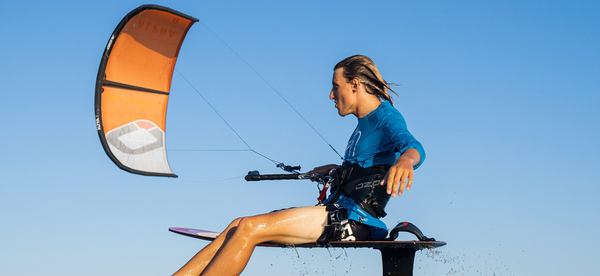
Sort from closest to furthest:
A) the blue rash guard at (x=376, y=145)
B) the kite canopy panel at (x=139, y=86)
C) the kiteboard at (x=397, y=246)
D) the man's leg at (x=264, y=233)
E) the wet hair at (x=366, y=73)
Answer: the man's leg at (x=264, y=233), the kiteboard at (x=397, y=246), the blue rash guard at (x=376, y=145), the wet hair at (x=366, y=73), the kite canopy panel at (x=139, y=86)

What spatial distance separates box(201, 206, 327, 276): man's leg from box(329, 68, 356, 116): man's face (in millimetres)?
1067

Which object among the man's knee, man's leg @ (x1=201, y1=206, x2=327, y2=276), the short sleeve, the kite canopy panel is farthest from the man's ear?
the kite canopy panel

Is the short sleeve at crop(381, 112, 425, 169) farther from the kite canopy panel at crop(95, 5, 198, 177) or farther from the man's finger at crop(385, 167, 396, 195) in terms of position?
the kite canopy panel at crop(95, 5, 198, 177)

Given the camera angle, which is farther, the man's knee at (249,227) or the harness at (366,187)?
the harness at (366,187)

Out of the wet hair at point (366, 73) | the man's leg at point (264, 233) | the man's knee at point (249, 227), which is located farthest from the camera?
the wet hair at point (366, 73)

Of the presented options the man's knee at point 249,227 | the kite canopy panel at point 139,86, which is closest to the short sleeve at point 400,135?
the man's knee at point 249,227

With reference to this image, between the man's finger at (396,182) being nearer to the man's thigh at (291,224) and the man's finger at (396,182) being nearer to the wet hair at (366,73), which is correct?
the man's thigh at (291,224)

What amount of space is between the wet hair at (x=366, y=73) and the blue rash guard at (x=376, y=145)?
0.18 m

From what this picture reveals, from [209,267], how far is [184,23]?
509 centimetres

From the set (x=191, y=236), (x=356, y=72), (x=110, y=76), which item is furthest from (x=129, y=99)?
(x=356, y=72)

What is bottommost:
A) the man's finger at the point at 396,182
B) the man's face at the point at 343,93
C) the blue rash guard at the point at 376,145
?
the man's finger at the point at 396,182

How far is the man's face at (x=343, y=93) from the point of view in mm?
7570

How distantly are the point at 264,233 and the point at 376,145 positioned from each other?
4.24ft

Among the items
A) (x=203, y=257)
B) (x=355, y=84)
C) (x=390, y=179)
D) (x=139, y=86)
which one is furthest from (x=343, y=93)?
(x=139, y=86)
